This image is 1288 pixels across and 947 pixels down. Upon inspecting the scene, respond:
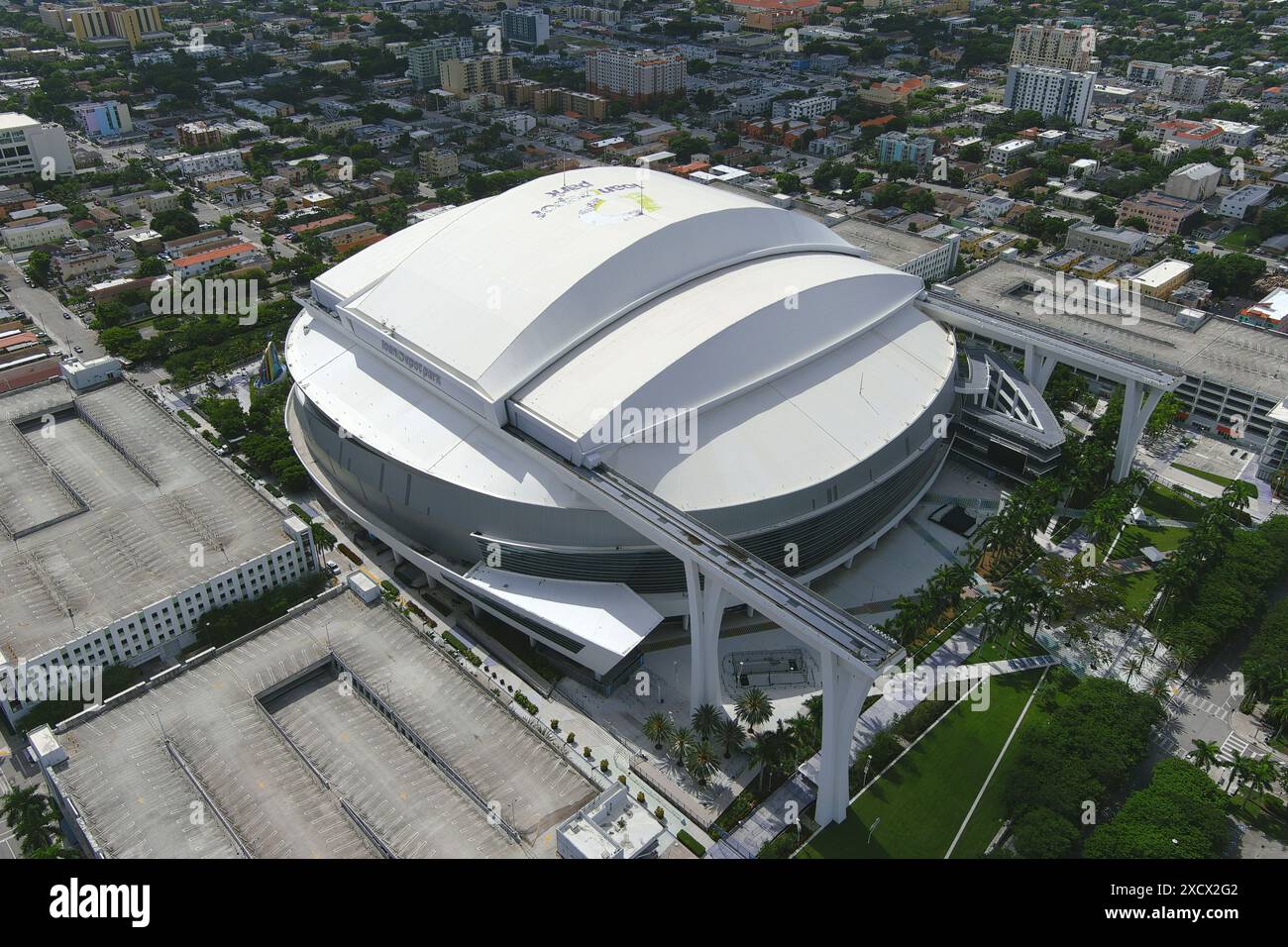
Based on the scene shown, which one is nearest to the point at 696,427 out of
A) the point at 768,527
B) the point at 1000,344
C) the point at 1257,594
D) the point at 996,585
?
the point at 768,527

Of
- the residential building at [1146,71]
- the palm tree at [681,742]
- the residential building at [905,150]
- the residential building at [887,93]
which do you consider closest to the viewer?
the palm tree at [681,742]

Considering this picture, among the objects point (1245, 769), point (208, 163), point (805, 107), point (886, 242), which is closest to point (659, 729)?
point (1245, 769)

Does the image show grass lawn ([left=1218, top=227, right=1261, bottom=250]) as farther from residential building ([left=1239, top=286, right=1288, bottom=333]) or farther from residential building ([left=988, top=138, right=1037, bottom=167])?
residential building ([left=988, top=138, right=1037, bottom=167])

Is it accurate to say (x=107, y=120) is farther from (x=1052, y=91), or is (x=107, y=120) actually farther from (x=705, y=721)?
(x=1052, y=91)

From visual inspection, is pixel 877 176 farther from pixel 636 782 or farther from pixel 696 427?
pixel 636 782

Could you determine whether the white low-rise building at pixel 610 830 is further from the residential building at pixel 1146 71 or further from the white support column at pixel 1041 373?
the residential building at pixel 1146 71

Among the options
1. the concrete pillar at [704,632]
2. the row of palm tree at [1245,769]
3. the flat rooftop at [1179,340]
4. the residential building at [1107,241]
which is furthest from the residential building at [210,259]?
the row of palm tree at [1245,769]
